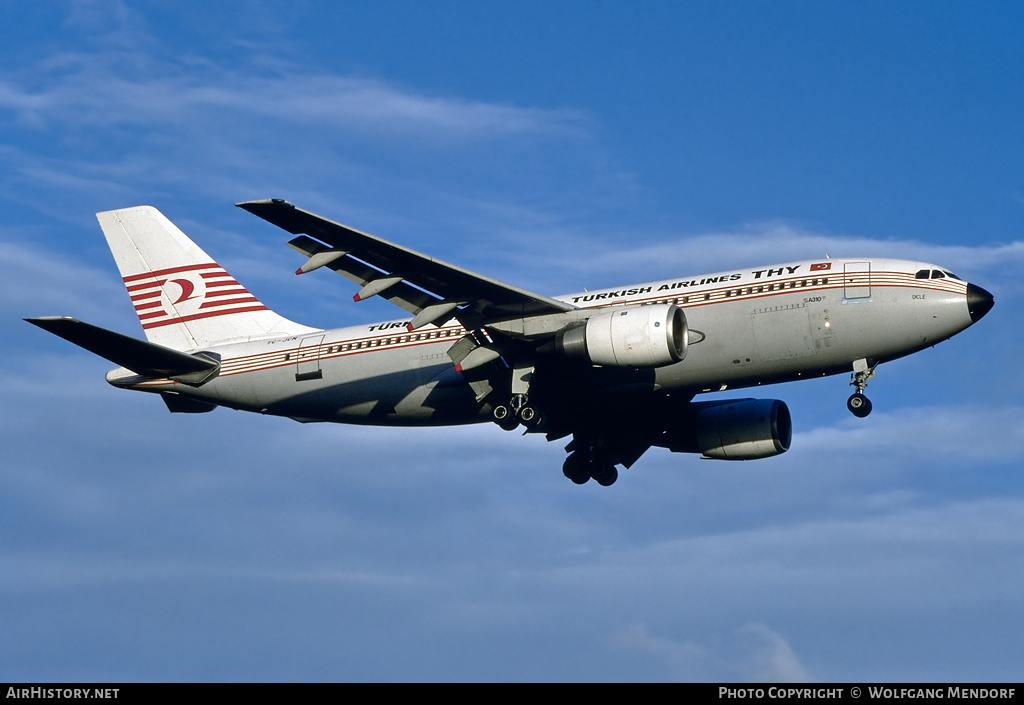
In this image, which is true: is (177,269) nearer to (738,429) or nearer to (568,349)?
(568,349)

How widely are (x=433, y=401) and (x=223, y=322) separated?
10.00 metres

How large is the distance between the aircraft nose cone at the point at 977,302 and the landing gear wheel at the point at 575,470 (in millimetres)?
14640

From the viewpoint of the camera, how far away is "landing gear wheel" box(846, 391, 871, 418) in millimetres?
37938

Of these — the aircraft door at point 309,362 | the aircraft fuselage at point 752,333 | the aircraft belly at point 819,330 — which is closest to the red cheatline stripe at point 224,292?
the aircraft door at point 309,362

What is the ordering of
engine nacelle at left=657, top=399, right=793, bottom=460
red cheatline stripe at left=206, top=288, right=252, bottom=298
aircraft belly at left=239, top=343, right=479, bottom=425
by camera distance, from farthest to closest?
red cheatline stripe at left=206, top=288, right=252, bottom=298, engine nacelle at left=657, top=399, right=793, bottom=460, aircraft belly at left=239, top=343, right=479, bottom=425

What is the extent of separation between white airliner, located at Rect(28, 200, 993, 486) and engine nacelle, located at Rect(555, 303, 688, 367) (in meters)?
0.04

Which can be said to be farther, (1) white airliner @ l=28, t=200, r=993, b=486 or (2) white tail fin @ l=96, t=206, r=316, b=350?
(2) white tail fin @ l=96, t=206, r=316, b=350

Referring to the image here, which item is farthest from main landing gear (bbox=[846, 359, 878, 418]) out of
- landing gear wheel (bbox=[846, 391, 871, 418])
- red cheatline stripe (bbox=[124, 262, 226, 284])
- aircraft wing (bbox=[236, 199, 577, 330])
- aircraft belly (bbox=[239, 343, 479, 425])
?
red cheatline stripe (bbox=[124, 262, 226, 284])

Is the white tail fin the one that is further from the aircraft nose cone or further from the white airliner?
the aircraft nose cone

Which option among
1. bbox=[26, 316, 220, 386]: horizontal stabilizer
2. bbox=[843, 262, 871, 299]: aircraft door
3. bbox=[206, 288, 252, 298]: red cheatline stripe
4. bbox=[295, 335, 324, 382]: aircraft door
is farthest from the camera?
bbox=[206, 288, 252, 298]: red cheatline stripe

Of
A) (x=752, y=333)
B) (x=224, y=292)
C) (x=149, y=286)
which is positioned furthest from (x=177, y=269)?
(x=752, y=333)

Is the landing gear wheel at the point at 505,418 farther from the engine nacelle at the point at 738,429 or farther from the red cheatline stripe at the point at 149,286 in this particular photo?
the red cheatline stripe at the point at 149,286

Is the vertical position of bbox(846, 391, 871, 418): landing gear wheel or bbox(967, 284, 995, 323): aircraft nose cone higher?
bbox(967, 284, 995, 323): aircraft nose cone
